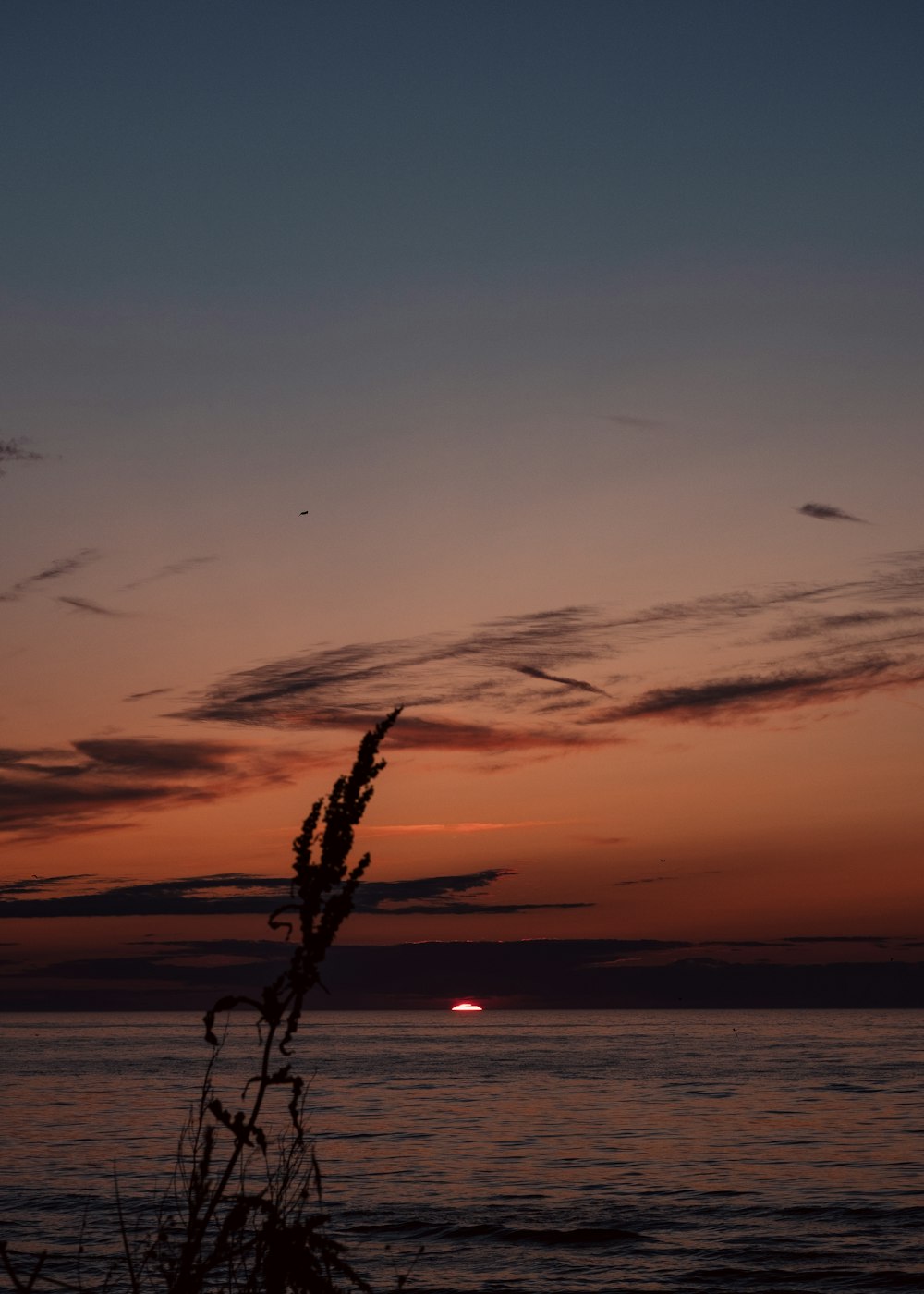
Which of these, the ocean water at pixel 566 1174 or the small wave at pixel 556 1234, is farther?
the small wave at pixel 556 1234

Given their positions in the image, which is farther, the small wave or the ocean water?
the small wave

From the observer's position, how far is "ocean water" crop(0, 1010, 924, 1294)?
1088 inches

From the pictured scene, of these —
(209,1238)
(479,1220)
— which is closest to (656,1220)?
(479,1220)

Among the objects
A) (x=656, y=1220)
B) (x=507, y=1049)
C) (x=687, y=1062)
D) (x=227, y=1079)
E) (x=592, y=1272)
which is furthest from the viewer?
(x=507, y=1049)

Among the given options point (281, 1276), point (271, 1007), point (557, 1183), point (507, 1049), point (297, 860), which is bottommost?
point (507, 1049)

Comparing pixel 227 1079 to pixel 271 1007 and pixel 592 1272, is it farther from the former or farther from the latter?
pixel 271 1007

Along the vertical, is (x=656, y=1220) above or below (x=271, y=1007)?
below

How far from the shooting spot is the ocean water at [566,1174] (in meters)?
27.6

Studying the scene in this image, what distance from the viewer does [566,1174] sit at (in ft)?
137

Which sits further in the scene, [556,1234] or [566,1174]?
[566,1174]

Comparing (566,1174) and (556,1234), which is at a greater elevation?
(556,1234)

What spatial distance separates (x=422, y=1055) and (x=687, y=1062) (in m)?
31.5

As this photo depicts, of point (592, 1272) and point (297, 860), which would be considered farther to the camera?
point (592, 1272)

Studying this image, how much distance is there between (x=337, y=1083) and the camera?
8675 cm
